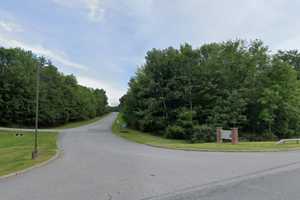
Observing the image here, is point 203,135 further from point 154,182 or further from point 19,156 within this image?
point 154,182

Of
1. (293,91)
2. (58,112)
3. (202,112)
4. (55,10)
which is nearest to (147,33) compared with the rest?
(55,10)

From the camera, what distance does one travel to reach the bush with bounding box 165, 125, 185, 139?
28.5 meters

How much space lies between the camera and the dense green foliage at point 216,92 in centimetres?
2906

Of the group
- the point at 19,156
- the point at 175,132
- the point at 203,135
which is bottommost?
the point at 19,156

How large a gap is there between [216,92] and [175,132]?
7.88 meters

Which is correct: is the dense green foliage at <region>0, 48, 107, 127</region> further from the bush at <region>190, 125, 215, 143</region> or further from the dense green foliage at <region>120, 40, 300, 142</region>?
the bush at <region>190, 125, 215, 143</region>

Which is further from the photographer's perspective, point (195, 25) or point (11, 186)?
point (195, 25)

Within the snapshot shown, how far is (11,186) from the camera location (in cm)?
650

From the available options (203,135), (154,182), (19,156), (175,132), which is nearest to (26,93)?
(175,132)

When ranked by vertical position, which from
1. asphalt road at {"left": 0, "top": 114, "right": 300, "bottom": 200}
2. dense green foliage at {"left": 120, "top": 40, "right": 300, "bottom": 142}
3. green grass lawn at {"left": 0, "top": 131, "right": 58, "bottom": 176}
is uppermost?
dense green foliage at {"left": 120, "top": 40, "right": 300, "bottom": 142}

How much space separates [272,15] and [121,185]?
1635 centimetres

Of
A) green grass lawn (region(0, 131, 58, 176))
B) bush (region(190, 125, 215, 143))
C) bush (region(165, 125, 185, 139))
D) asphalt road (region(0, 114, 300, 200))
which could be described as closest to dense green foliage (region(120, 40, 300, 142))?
bush (region(165, 125, 185, 139))

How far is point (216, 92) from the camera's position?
31500 mm

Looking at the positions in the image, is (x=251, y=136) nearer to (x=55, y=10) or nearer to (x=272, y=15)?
(x=272, y=15)
